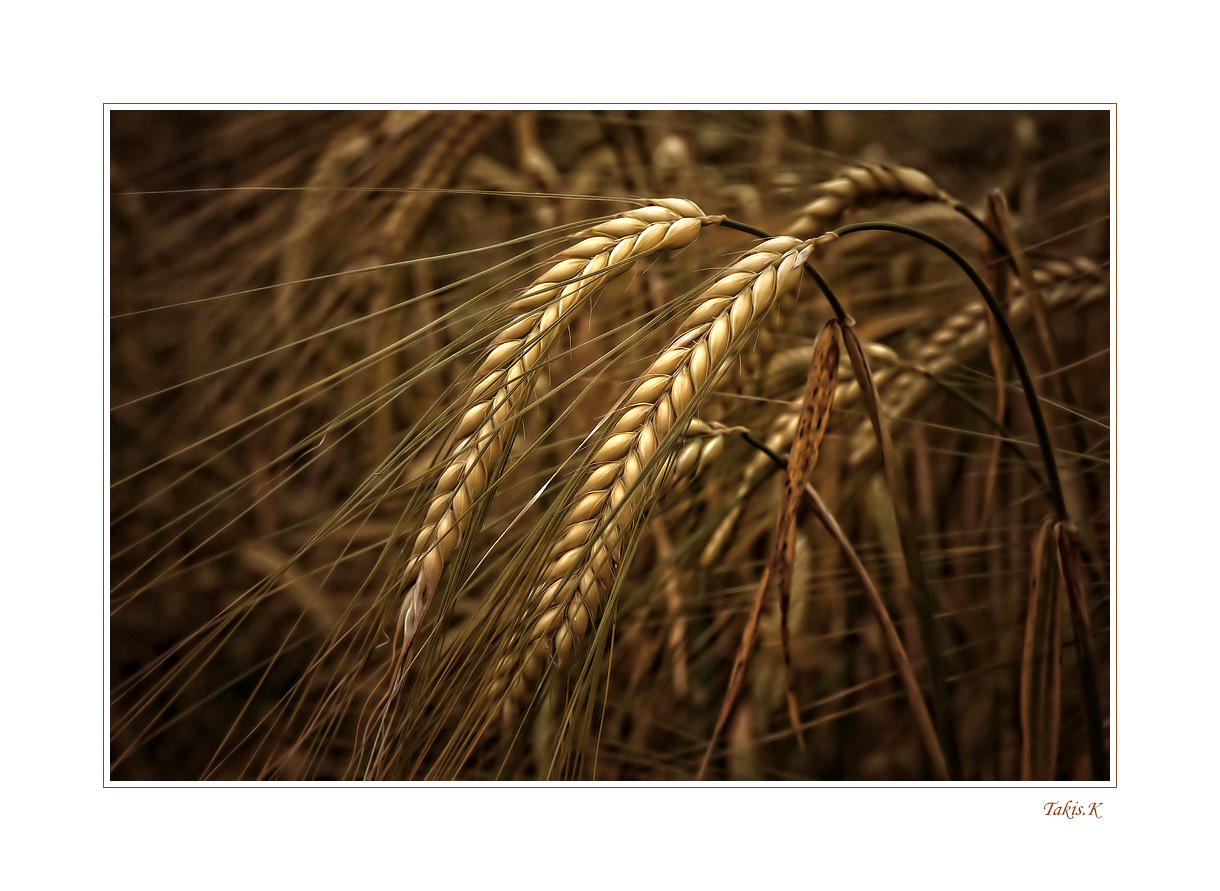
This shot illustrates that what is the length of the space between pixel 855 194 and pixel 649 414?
0.41 m

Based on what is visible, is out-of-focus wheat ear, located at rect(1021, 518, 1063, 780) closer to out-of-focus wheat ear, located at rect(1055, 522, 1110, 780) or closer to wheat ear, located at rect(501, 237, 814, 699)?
out-of-focus wheat ear, located at rect(1055, 522, 1110, 780)

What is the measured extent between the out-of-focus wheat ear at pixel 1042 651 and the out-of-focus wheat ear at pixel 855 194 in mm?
379

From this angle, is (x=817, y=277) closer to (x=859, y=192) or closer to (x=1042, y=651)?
(x=859, y=192)

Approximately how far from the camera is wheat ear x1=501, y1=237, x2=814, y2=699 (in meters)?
0.56

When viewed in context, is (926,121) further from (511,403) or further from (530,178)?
(511,403)

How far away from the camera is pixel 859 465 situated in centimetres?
94

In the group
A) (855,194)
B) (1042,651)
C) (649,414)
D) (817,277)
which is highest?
(855,194)

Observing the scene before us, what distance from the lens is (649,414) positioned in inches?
22.1

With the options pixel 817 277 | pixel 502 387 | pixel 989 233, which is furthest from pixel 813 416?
pixel 989 233

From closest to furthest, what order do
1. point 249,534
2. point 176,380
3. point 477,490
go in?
1. point 477,490
2. point 176,380
3. point 249,534

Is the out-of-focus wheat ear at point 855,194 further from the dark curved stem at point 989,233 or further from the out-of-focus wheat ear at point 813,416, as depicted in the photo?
the out-of-focus wheat ear at point 813,416

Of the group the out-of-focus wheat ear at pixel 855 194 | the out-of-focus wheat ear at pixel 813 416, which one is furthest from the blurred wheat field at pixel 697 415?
the out-of-focus wheat ear at pixel 813 416
